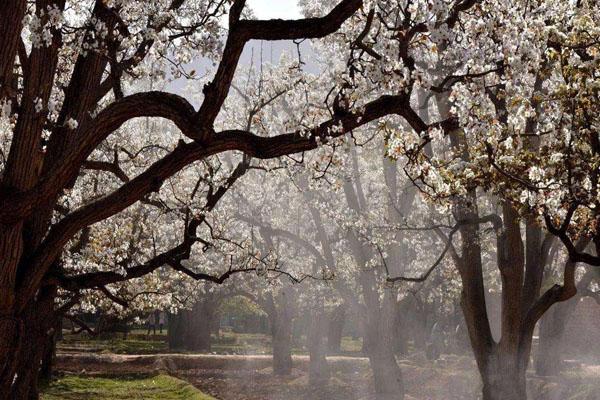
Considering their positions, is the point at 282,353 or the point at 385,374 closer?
the point at 385,374

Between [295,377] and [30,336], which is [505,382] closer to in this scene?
[30,336]

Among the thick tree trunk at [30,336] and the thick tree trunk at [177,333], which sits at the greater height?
the thick tree trunk at [177,333]

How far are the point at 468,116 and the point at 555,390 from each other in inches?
766

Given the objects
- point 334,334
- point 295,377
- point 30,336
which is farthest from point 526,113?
point 334,334

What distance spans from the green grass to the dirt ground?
148 centimetres

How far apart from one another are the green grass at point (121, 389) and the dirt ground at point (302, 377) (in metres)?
1.48

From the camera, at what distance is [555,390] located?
23.6 meters

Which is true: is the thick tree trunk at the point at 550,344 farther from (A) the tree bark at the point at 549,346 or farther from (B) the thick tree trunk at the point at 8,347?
(B) the thick tree trunk at the point at 8,347

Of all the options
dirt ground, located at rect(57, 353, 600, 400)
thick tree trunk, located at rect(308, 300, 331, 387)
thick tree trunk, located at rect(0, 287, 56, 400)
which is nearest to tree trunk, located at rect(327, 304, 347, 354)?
dirt ground, located at rect(57, 353, 600, 400)

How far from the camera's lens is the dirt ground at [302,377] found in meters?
24.0

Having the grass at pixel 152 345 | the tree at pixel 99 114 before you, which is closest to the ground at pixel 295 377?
the grass at pixel 152 345

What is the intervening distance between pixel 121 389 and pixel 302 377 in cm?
845

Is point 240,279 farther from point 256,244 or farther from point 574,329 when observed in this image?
point 574,329

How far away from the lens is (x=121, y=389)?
2278 centimetres
